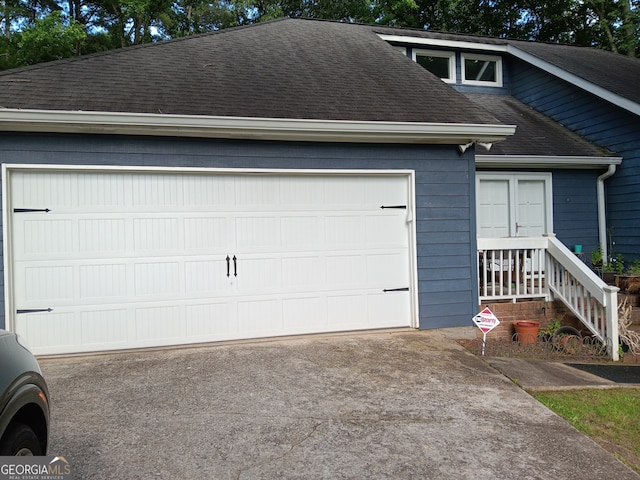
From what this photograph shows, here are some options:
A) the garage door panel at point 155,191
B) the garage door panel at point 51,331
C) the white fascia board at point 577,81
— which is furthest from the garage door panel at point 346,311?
the white fascia board at point 577,81

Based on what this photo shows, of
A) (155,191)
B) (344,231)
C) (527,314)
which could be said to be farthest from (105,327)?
(527,314)

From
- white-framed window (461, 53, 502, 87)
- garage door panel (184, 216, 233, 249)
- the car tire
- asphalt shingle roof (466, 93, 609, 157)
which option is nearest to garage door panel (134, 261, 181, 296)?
garage door panel (184, 216, 233, 249)

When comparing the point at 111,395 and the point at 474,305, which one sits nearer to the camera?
the point at 111,395

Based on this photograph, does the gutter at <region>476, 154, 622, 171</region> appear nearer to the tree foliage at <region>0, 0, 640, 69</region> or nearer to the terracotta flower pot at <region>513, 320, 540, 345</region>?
the terracotta flower pot at <region>513, 320, 540, 345</region>

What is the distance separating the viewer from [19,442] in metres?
1.89

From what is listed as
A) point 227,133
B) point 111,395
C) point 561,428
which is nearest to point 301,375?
point 111,395

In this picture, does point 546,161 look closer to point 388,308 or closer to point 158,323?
point 388,308

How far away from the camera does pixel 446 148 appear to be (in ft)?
20.0

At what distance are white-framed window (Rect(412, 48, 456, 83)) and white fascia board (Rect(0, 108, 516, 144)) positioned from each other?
17.4 feet

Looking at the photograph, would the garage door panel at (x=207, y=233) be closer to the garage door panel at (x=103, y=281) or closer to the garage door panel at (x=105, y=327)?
the garage door panel at (x=103, y=281)

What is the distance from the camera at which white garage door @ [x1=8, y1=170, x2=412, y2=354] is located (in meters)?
5.07

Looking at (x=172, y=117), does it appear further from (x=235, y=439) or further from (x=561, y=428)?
(x=561, y=428)

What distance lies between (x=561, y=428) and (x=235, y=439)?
7.72 feet

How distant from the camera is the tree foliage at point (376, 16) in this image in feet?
57.7
